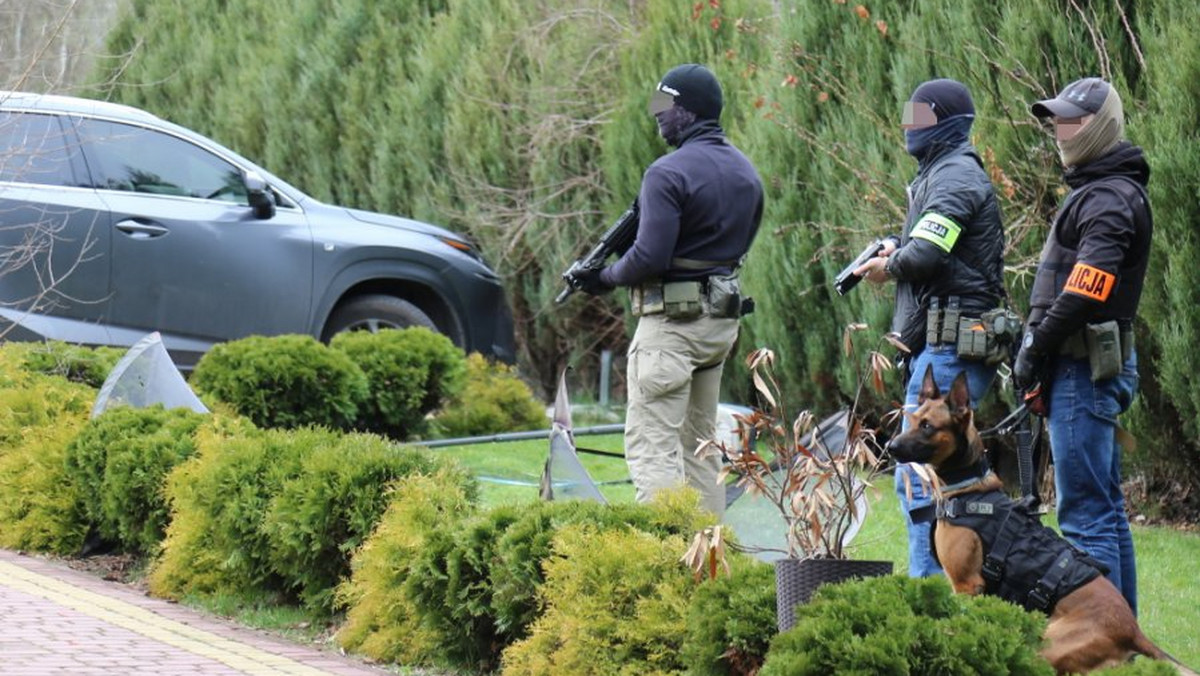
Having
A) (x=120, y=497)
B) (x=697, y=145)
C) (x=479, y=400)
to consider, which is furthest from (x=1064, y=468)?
(x=479, y=400)

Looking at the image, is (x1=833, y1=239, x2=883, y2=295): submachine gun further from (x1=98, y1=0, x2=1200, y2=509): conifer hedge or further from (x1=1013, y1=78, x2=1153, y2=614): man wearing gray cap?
(x1=98, y1=0, x2=1200, y2=509): conifer hedge

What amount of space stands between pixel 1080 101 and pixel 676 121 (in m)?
2.00

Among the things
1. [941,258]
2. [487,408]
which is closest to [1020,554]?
[941,258]

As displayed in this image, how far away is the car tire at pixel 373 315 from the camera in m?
12.8

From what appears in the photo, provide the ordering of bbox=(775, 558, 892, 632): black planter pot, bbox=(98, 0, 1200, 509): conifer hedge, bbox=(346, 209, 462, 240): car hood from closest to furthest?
bbox=(775, 558, 892, 632): black planter pot < bbox=(98, 0, 1200, 509): conifer hedge < bbox=(346, 209, 462, 240): car hood

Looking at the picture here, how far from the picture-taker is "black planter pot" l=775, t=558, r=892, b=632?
183 inches

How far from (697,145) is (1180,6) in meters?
2.97

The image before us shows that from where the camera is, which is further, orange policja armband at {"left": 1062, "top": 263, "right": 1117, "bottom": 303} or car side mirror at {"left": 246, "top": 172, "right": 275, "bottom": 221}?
car side mirror at {"left": 246, "top": 172, "right": 275, "bottom": 221}

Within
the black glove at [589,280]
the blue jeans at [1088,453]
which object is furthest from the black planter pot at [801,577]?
the black glove at [589,280]

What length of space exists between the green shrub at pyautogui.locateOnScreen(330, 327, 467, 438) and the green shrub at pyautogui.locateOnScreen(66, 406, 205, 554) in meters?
3.37

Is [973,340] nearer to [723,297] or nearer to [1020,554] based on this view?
[1020,554]

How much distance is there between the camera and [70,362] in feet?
33.6

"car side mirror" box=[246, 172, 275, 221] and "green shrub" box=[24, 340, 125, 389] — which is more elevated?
"car side mirror" box=[246, 172, 275, 221]

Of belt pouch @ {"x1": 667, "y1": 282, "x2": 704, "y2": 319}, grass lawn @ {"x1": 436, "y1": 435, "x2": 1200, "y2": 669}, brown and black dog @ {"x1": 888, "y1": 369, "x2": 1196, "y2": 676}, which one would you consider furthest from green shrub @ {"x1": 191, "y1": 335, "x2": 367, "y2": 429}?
brown and black dog @ {"x1": 888, "y1": 369, "x2": 1196, "y2": 676}
